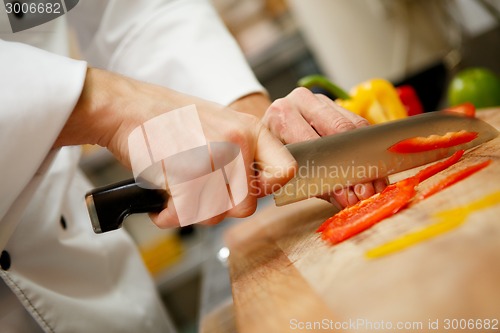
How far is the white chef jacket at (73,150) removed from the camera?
58cm

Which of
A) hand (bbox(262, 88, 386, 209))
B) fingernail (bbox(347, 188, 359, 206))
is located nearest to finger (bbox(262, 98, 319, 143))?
hand (bbox(262, 88, 386, 209))

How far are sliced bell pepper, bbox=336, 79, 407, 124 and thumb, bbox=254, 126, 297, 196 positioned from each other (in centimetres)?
56

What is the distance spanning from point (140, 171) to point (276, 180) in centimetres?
17

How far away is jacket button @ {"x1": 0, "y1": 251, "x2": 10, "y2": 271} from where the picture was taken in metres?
0.67

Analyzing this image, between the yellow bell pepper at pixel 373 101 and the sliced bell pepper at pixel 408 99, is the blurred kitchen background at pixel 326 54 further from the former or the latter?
the yellow bell pepper at pixel 373 101

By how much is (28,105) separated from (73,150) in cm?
33

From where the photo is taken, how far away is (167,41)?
38.1 inches

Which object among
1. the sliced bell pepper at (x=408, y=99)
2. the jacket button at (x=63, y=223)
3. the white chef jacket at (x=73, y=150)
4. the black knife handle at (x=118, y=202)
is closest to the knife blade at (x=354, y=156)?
the black knife handle at (x=118, y=202)

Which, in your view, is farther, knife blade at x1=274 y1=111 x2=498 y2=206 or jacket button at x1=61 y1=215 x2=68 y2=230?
jacket button at x1=61 y1=215 x2=68 y2=230

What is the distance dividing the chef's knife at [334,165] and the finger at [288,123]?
0.08m

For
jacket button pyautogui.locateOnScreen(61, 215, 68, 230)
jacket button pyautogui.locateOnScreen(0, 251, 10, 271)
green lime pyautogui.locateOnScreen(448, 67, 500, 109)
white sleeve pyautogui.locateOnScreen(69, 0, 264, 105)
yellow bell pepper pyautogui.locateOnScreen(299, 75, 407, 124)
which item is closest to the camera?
jacket button pyautogui.locateOnScreen(0, 251, 10, 271)

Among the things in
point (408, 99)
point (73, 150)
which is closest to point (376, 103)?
point (408, 99)

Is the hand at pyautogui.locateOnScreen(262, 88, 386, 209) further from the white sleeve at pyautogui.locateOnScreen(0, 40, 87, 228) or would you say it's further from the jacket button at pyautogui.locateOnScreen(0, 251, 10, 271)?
the jacket button at pyautogui.locateOnScreen(0, 251, 10, 271)

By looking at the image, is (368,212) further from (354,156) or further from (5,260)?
(5,260)
